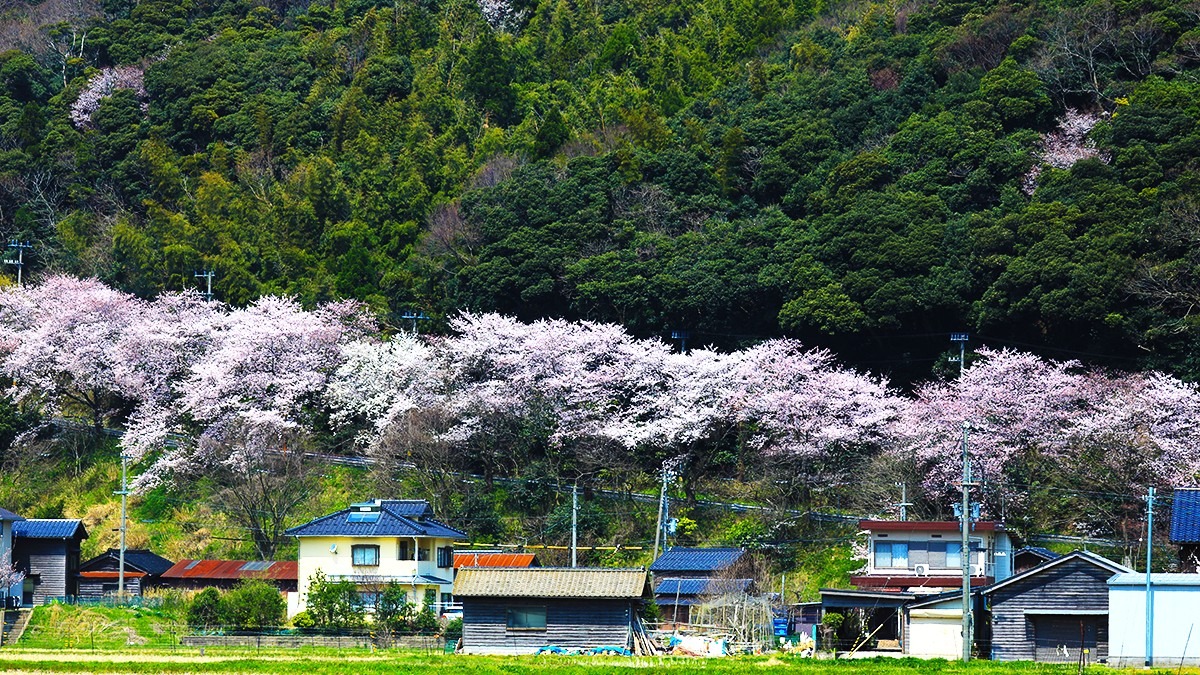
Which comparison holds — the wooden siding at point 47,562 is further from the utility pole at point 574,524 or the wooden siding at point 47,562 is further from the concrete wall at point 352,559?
the utility pole at point 574,524

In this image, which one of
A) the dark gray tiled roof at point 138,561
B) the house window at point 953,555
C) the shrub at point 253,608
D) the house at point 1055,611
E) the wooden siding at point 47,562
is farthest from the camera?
the dark gray tiled roof at point 138,561

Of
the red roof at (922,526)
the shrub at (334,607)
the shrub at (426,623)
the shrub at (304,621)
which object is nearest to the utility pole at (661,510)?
the red roof at (922,526)

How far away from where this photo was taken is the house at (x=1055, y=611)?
108ft

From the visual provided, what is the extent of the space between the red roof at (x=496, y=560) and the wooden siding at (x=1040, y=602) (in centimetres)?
1235

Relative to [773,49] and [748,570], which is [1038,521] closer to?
[748,570]

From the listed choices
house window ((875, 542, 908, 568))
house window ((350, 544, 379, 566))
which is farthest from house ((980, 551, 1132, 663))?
house window ((350, 544, 379, 566))

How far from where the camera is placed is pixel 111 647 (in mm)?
33500

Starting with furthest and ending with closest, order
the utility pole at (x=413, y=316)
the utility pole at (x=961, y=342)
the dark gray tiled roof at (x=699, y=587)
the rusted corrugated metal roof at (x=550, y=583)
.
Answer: the utility pole at (x=413, y=316) → the utility pole at (x=961, y=342) → the dark gray tiled roof at (x=699, y=587) → the rusted corrugated metal roof at (x=550, y=583)

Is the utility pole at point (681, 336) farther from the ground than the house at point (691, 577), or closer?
Answer: farther from the ground

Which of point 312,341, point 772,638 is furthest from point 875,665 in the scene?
point 312,341

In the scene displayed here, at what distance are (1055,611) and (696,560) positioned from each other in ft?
34.2

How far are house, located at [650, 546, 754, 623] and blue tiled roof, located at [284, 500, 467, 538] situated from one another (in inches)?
218

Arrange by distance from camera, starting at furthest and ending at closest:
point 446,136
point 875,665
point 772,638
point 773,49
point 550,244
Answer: point 773,49
point 446,136
point 550,244
point 772,638
point 875,665

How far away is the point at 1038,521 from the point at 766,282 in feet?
44.7
